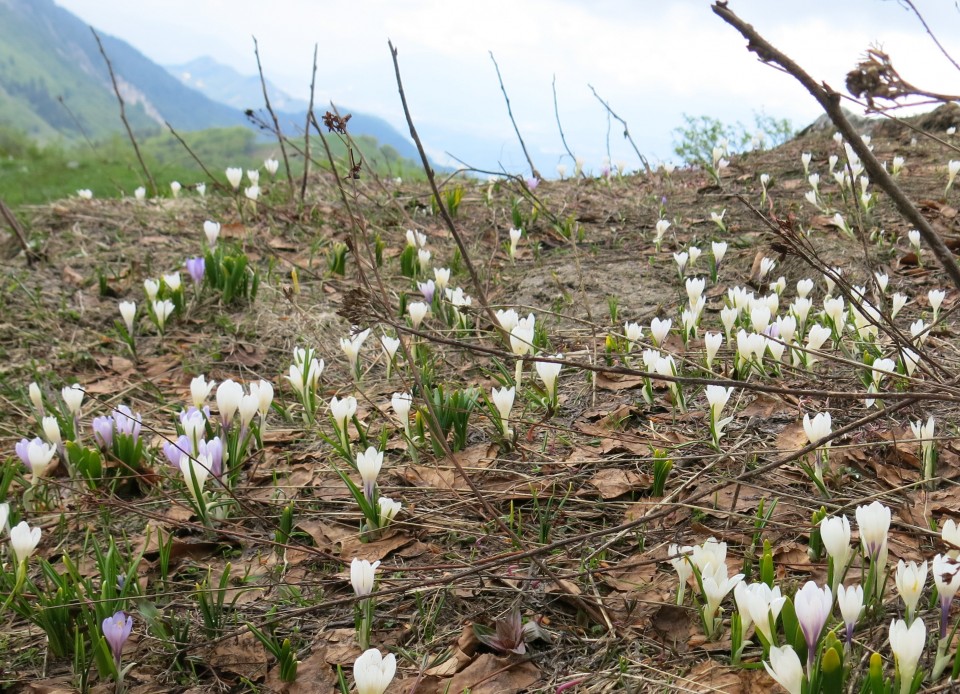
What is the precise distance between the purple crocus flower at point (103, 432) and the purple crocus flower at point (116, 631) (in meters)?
1.02

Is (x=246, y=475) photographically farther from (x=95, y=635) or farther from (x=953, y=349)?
(x=953, y=349)

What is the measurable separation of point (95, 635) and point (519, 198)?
17.5 feet

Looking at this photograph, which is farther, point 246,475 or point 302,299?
point 302,299

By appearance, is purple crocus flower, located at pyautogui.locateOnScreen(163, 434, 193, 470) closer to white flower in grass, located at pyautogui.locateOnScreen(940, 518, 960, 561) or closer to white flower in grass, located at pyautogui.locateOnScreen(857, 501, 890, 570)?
white flower in grass, located at pyautogui.locateOnScreen(857, 501, 890, 570)

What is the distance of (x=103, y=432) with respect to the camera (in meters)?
2.71

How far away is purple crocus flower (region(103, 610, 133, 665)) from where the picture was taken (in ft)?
5.87

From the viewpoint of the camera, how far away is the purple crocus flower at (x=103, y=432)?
8.82 ft

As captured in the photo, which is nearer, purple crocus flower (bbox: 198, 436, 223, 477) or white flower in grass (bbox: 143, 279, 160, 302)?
purple crocus flower (bbox: 198, 436, 223, 477)

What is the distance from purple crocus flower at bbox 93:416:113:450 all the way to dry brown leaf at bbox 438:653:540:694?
66.0 inches

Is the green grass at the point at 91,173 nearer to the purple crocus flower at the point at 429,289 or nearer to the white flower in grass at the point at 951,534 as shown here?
the purple crocus flower at the point at 429,289

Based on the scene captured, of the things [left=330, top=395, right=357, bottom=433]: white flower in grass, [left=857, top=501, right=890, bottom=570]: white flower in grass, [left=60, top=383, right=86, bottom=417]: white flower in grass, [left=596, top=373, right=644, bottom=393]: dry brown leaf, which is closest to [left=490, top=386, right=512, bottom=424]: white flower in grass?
[left=330, top=395, right=357, bottom=433]: white flower in grass

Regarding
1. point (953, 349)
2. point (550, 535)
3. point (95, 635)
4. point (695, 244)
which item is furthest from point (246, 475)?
point (695, 244)

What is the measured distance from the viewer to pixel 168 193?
7090 mm

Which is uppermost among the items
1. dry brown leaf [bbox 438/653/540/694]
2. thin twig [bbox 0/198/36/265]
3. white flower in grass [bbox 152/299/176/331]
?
thin twig [bbox 0/198/36/265]
